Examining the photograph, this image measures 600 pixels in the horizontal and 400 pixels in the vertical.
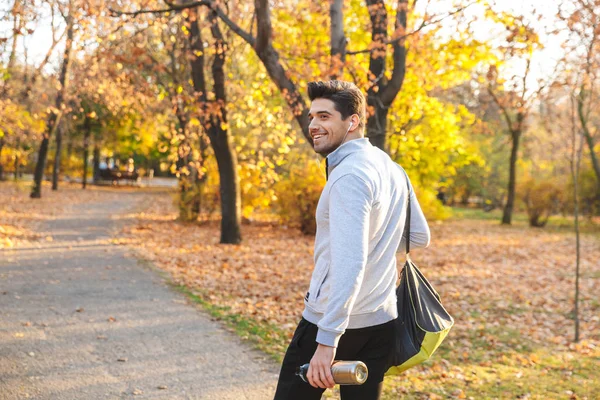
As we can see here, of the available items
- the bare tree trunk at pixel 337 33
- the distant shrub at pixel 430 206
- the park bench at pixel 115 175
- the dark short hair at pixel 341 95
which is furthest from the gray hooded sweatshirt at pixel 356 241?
the park bench at pixel 115 175

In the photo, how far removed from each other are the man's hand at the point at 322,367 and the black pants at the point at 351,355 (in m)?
0.22

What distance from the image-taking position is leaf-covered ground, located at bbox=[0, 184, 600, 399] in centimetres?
611

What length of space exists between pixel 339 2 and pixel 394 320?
6611 millimetres

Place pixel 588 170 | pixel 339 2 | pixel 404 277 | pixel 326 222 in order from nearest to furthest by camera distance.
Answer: pixel 326 222 < pixel 404 277 < pixel 339 2 < pixel 588 170

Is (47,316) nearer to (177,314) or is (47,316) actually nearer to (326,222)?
(177,314)

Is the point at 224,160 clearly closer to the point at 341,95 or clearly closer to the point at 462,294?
the point at 462,294

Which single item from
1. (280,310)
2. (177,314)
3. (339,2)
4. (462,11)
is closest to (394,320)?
(177,314)

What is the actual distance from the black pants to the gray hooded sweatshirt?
Result: 0.16ft

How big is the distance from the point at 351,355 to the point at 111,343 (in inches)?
164

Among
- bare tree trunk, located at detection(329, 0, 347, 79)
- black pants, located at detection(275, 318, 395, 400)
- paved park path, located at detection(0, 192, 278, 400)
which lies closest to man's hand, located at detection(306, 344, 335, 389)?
black pants, located at detection(275, 318, 395, 400)

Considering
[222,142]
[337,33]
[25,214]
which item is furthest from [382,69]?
[25,214]

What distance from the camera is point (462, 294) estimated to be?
10594 millimetres

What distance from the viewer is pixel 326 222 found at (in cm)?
239

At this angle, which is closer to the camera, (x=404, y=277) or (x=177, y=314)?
(x=404, y=277)
